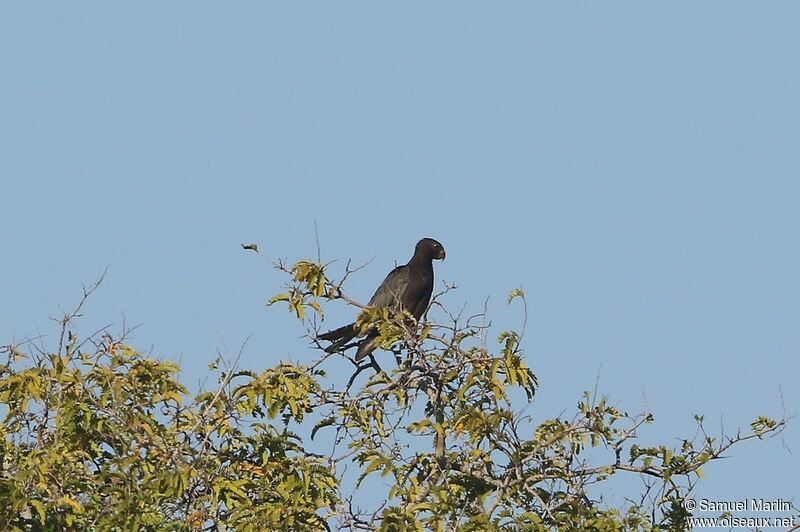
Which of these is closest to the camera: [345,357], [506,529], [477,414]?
[506,529]

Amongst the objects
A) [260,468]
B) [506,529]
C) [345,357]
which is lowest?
[506,529]

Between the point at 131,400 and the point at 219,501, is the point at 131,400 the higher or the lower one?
the higher one

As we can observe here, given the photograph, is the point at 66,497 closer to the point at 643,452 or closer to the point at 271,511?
the point at 271,511

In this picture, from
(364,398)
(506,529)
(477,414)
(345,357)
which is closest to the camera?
(506,529)

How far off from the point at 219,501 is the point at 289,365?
80 cm

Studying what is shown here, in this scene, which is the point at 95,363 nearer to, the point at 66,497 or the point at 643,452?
the point at 66,497

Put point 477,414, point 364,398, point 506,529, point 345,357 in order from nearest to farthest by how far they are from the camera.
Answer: point 506,529 < point 477,414 < point 364,398 < point 345,357

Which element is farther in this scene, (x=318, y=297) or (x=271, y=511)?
(x=318, y=297)

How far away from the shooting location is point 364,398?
333 inches

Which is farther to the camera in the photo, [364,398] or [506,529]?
[364,398]

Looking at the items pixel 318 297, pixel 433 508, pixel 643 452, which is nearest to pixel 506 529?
pixel 433 508

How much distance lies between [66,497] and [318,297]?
1.95 meters

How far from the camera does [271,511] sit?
7762 millimetres

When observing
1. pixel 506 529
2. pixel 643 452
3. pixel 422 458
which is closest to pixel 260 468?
pixel 422 458
